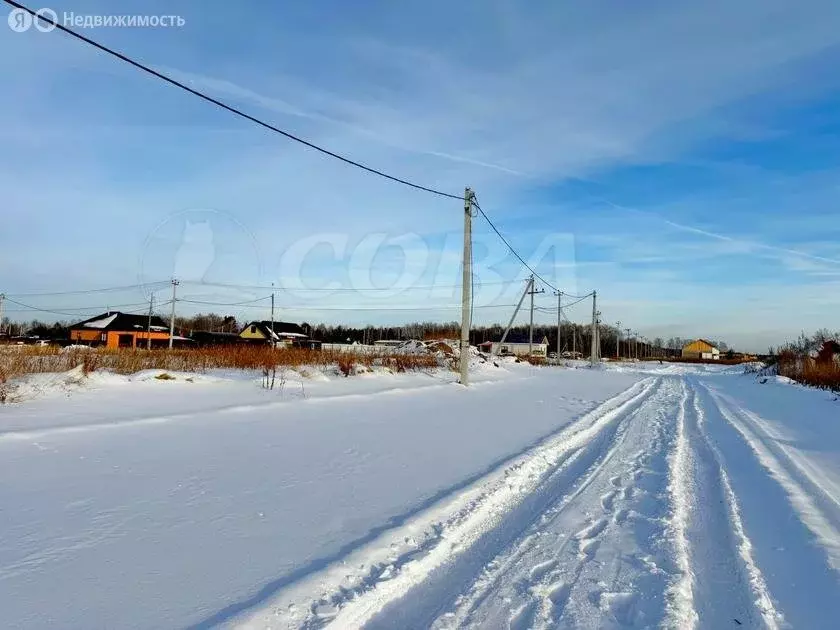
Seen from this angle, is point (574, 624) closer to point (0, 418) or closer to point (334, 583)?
point (334, 583)

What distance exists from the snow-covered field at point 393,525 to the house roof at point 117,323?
2308 inches

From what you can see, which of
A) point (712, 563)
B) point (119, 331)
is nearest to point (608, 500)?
point (712, 563)

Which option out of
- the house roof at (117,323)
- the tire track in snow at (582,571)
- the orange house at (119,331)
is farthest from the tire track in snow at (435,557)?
the house roof at (117,323)

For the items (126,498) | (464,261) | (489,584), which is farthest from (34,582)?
(464,261)

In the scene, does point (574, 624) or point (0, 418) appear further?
point (0, 418)

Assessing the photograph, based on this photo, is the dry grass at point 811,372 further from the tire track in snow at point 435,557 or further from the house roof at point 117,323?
the house roof at point 117,323

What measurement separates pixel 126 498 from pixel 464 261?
47.2ft

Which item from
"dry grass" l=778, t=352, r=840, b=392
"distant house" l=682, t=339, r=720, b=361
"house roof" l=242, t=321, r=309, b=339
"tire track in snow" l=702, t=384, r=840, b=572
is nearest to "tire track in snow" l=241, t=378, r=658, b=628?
"tire track in snow" l=702, t=384, r=840, b=572

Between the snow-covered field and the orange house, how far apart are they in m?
57.3

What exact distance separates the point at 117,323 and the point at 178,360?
5235 cm

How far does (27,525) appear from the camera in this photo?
393cm

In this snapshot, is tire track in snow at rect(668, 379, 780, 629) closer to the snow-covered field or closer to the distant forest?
the snow-covered field

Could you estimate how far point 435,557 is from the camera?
3.79 metres

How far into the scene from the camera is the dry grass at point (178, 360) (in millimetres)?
12859
